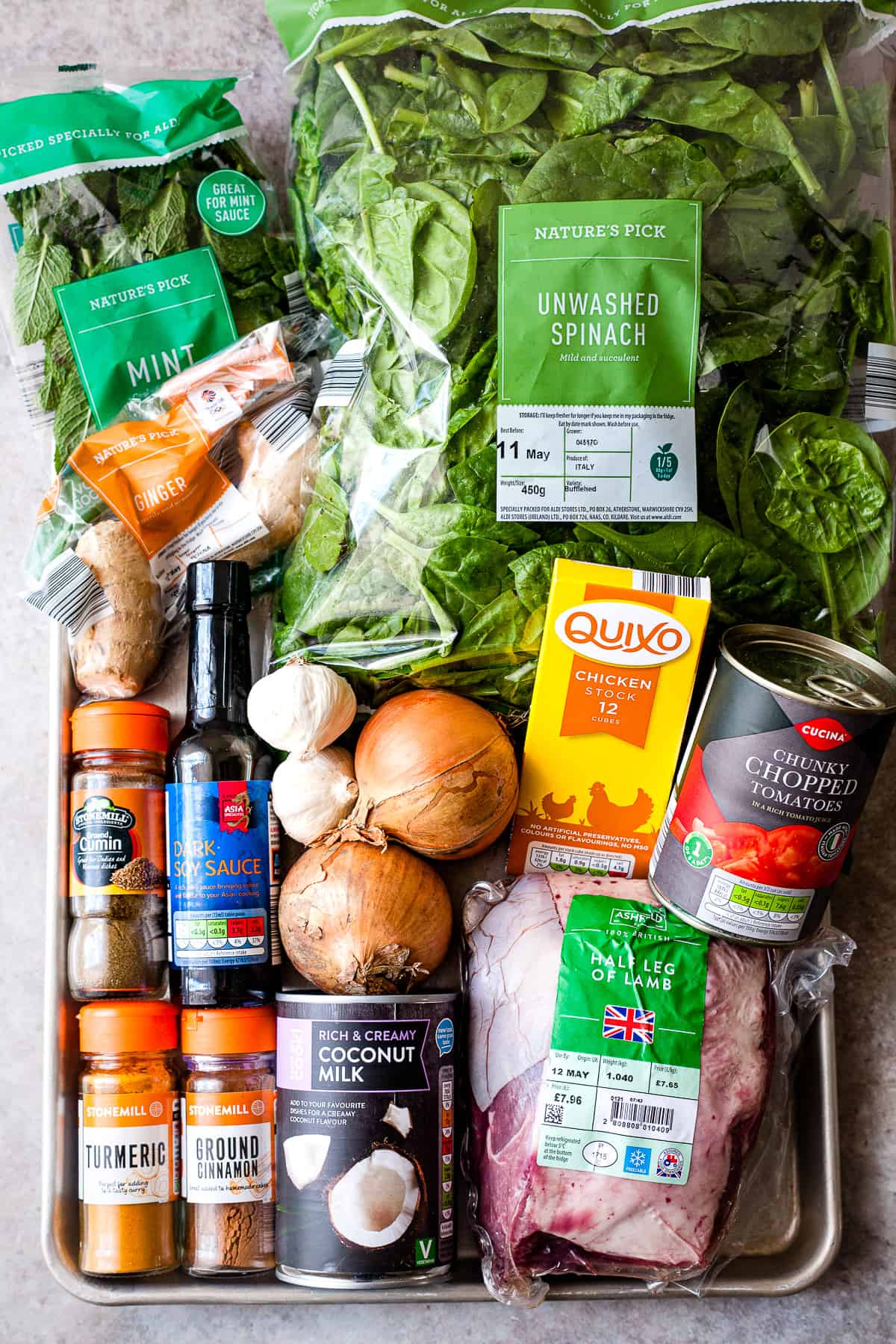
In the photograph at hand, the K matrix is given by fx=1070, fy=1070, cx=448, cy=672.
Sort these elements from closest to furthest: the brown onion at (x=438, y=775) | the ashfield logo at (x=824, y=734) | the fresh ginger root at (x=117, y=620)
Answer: the ashfield logo at (x=824, y=734)
the brown onion at (x=438, y=775)
the fresh ginger root at (x=117, y=620)

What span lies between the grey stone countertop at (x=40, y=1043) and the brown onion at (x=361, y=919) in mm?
391

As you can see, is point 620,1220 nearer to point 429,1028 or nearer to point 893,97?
point 429,1028

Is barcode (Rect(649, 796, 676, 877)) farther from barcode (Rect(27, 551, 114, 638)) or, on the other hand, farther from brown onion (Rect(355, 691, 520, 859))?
barcode (Rect(27, 551, 114, 638))

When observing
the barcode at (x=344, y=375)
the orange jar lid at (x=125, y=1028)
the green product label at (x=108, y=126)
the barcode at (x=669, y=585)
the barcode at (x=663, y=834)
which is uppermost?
the green product label at (x=108, y=126)

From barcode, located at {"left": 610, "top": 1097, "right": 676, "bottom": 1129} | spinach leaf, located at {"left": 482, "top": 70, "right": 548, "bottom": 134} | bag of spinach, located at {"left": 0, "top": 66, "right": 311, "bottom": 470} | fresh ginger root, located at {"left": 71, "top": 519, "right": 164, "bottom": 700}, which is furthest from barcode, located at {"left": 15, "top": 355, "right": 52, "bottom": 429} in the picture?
A: barcode, located at {"left": 610, "top": 1097, "right": 676, "bottom": 1129}

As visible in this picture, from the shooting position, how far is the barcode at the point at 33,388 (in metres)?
1.11

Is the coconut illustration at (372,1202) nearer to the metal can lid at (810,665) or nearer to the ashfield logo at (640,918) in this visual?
the ashfield logo at (640,918)

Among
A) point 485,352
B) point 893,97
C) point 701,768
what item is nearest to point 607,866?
point 701,768

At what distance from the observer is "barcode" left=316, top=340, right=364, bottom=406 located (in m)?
1.00

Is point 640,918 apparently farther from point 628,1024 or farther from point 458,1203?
point 458,1203

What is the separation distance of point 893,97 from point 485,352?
530mm

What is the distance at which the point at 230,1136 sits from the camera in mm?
966

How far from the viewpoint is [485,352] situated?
0.95 m

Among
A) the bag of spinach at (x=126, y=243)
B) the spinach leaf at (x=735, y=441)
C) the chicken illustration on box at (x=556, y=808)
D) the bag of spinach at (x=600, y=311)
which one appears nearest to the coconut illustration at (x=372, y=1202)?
the chicken illustration on box at (x=556, y=808)
